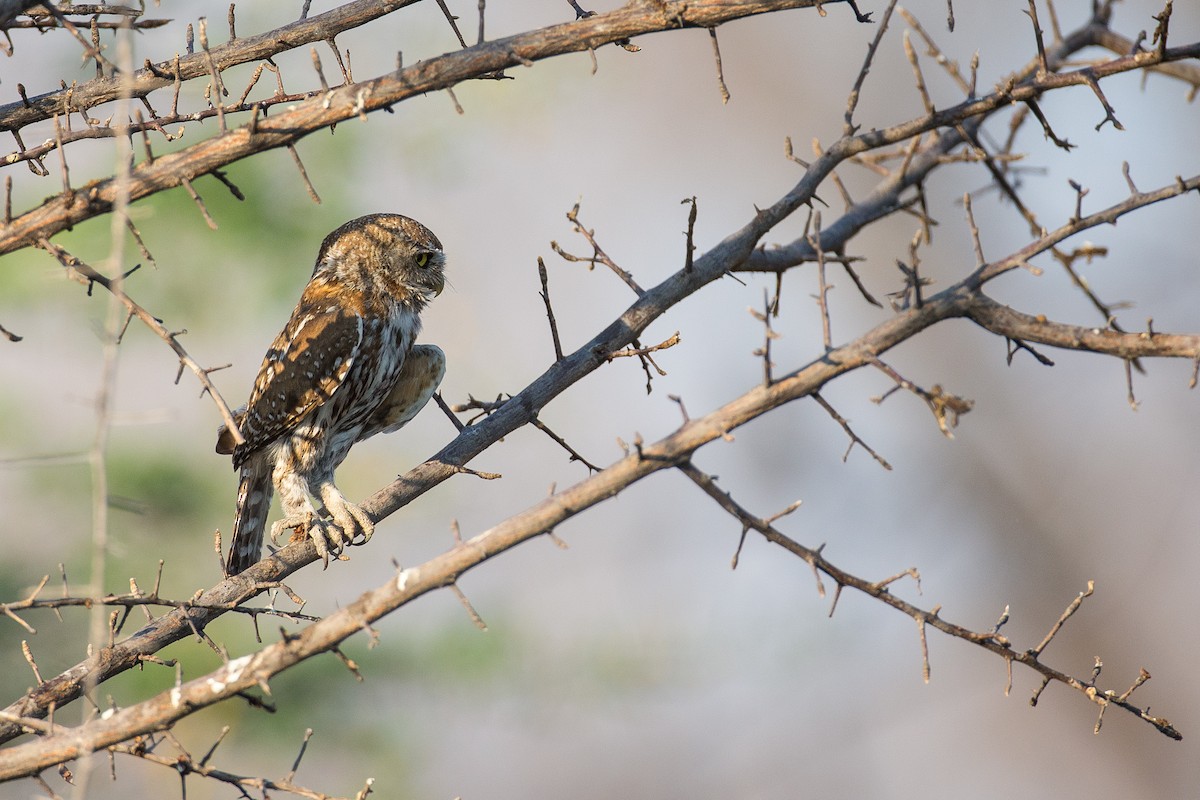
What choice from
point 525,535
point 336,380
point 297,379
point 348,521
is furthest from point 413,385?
point 525,535

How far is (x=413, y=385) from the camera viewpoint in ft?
15.4

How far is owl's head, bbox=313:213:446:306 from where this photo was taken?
15.5 ft

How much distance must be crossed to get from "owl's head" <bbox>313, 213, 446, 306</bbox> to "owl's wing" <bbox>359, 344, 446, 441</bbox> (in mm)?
256

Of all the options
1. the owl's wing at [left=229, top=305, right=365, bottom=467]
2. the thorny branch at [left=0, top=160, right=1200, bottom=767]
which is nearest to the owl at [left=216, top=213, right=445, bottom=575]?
the owl's wing at [left=229, top=305, right=365, bottom=467]

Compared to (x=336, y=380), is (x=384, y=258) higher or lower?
higher

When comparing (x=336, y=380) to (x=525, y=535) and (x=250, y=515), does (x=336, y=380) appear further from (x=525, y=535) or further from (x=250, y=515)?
(x=525, y=535)

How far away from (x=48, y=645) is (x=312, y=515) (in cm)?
590

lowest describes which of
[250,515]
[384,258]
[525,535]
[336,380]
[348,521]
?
[525,535]

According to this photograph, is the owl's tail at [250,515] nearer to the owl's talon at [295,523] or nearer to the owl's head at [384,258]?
the owl's talon at [295,523]

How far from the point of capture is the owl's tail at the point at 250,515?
14.6 feet

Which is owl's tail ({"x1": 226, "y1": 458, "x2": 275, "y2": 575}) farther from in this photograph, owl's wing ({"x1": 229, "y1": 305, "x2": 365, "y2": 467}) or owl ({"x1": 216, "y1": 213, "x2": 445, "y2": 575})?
owl's wing ({"x1": 229, "y1": 305, "x2": 365, "y2": 467})

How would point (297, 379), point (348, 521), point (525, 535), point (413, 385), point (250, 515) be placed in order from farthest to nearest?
point (413, 385), point (250, 515), point (297, 379), point (348, 521), point (525, 535)

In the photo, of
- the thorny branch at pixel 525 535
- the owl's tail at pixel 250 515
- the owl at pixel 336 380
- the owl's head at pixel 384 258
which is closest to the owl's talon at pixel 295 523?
the owl at pixel 336 380

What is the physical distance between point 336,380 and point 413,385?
1.26 ft
